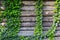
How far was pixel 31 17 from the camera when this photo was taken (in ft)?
11.0

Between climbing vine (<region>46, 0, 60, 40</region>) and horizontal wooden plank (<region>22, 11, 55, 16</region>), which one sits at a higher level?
horizontal wooden plank (<region>22, 11, 55, 16</region>)

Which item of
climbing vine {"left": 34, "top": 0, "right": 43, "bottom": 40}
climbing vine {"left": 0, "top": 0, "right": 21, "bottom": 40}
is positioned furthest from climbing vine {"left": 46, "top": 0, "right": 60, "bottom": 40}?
climbing vine {"left": 0, "top": 0, "right": 21, "bottom": 40}

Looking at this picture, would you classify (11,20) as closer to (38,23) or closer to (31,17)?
(31,17)

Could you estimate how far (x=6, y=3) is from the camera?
3312mm

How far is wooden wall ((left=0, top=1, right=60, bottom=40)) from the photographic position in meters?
3.34

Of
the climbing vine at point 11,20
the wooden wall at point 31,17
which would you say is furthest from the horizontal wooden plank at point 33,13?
the climbing vine at point 11,20

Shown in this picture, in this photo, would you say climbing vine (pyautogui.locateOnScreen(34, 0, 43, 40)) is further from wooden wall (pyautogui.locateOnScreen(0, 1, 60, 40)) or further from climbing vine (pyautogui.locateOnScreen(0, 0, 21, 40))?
climbing vine (pyautogui.locateOnScreen(0, 0, 21, 40))

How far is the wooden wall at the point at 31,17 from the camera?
3.34 metres

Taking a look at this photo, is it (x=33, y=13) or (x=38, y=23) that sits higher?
(x=33, y=13)

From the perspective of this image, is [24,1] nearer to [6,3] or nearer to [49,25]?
[6,3]

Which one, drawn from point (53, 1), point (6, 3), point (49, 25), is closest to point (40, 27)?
point (49, 25)

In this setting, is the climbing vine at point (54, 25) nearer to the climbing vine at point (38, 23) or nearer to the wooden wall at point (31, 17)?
the wooden wall at point (31, 17)

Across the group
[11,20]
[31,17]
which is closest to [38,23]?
[31,17]

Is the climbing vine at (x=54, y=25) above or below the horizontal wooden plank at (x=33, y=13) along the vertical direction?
below
